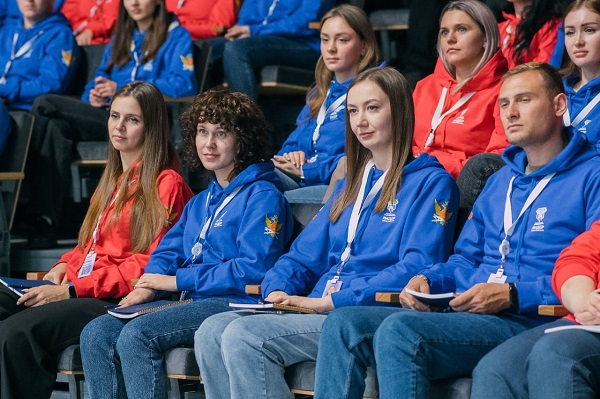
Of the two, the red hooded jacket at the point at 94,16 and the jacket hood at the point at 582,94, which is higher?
the red hooded jacket at the point at 94,16

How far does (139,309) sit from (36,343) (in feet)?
1.27

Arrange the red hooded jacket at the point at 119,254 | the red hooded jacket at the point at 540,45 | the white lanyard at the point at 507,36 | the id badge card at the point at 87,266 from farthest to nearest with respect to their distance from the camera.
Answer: the white lanyard at the point at 507,36 → the red hooded jacket at the point at 540,45 → the id badge card at the point at 87,266 → the red hooded jacket at the point at 119,254

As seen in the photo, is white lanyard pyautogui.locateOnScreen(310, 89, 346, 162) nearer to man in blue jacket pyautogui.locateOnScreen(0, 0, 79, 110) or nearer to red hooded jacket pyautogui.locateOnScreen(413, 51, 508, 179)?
red hooded jacket pyautogui.locateOnScreen(413, 51, 508, 179)

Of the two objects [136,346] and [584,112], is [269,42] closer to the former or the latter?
[584,112]

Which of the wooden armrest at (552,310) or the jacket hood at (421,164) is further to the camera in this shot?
the jacket hood at (421,164)

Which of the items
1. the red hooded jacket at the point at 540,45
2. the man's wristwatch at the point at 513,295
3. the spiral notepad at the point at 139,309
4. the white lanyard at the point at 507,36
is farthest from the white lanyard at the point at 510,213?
the white lanyard at the point at 507,36

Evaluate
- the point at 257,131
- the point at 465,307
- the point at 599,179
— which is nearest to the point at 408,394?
the point at 465,307

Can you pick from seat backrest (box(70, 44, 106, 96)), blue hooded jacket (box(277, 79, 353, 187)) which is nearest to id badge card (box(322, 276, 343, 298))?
blue hooded jacket (box(277, 79, 353, 187))

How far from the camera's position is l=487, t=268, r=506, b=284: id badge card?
3.02m

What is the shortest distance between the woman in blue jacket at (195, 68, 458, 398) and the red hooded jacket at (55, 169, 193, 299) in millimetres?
658

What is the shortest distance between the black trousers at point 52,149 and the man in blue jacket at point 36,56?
15.5 inches

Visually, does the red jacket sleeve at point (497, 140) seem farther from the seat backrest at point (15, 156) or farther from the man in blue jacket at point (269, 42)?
the seat backrest at point (15, 156)

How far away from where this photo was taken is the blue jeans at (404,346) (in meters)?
2.79

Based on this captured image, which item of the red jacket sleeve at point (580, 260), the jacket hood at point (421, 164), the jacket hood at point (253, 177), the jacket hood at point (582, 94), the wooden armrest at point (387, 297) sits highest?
the jacket hood at point (582, 94)
